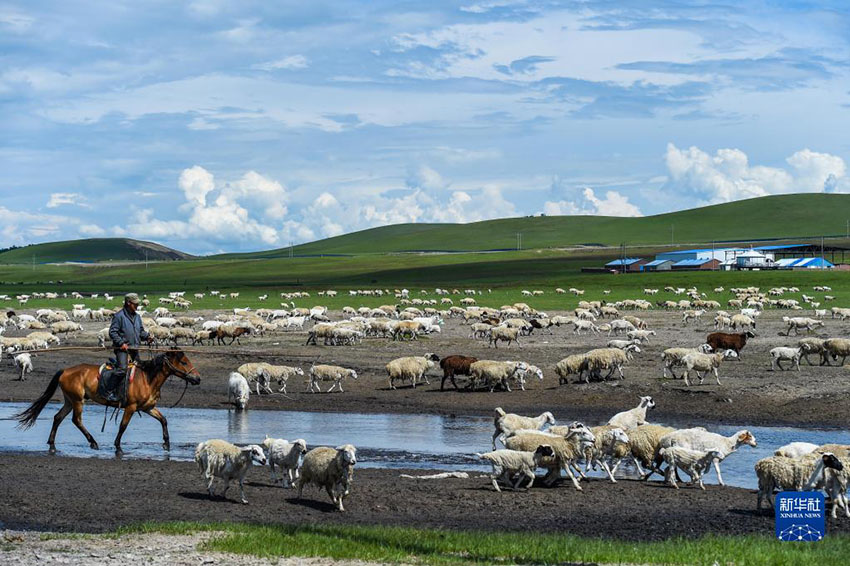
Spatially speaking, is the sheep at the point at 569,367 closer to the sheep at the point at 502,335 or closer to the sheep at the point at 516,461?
the sheep at the point at 502,335

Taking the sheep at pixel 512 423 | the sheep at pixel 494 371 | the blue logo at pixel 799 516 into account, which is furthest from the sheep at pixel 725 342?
the blue logo at pixel 799 516

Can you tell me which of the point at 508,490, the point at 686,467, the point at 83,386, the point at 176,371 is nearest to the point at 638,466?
the point at 686,467

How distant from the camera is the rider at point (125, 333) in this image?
1948 cm

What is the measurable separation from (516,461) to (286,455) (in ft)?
12.7

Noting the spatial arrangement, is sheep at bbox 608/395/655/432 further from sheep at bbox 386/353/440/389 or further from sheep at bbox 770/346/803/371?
sheep at bbox 770/346/803/371

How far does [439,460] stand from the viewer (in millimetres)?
19719

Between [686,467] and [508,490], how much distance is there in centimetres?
309

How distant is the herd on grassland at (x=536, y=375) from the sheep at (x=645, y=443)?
2 cm

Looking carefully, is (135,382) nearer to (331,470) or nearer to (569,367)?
(331,470)

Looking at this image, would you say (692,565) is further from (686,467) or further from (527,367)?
(527,367)

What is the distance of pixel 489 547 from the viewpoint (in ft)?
38.8

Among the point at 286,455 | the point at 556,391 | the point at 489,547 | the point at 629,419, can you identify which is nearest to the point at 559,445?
the point at 629,419

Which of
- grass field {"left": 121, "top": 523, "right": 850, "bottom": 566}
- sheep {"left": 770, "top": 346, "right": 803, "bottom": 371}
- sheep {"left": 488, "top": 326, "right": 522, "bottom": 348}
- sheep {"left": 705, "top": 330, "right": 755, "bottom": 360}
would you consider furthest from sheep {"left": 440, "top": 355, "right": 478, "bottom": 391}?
grass field {"left": 121, "top": 523, "right": 850, "bottom": 566}

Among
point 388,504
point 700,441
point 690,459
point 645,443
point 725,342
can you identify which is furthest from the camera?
point 725,342
